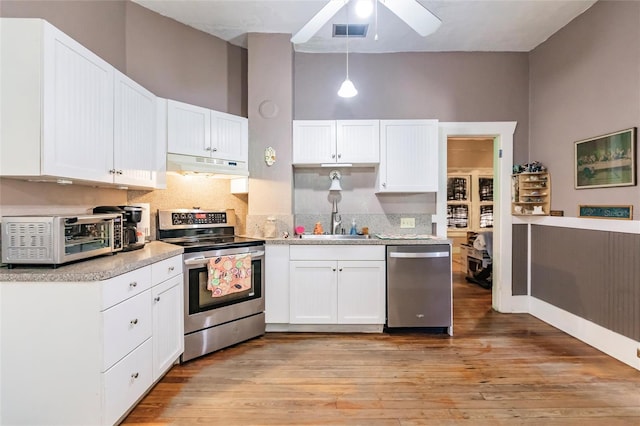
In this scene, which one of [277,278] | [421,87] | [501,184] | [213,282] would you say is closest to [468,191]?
[501,184]

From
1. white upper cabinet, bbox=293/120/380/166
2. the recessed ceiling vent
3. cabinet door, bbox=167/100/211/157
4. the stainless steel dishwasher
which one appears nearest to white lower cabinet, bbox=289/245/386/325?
the stainless steel dishwasher

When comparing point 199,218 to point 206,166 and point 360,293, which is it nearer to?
point 206,166

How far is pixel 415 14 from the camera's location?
1.78 m

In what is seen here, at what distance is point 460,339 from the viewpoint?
291 centimetres

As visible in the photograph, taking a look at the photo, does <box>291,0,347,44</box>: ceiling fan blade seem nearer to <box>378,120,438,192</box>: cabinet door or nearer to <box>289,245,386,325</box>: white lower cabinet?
<box>378,120,438,192</box>: cabinet door

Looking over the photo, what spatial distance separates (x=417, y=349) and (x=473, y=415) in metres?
0.85

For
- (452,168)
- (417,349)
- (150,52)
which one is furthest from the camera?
(452,168)

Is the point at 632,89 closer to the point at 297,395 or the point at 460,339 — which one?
the point at 460,339

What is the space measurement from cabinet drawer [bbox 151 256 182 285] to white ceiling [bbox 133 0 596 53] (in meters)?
2.30

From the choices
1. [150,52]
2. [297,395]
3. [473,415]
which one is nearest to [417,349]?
[473,415]

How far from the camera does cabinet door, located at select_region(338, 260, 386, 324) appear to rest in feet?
9.84

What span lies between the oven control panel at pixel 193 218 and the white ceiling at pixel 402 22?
1.89m

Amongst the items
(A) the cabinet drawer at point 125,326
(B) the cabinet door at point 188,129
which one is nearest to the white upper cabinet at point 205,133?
(B) the cabinet door at point 188,129

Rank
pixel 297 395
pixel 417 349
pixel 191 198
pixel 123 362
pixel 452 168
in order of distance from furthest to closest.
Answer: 1. pixel 452 168
2. pixel 191 198
3. pixel 417 349
4. pixel 297 395
5. pixel 123 362
